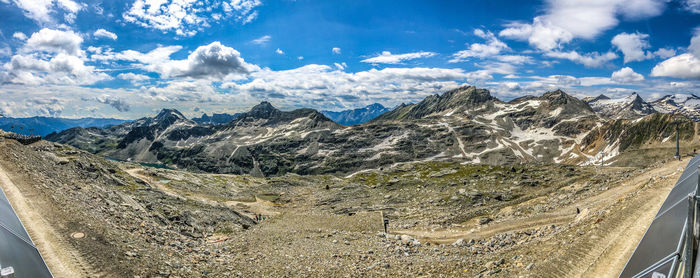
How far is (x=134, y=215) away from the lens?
33344 mm

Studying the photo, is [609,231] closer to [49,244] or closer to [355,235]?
[355,235]

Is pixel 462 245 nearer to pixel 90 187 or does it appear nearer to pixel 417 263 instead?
pixel 417 263

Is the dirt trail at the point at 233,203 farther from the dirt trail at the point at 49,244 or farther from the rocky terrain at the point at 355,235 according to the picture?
the dirt trail at the point at 49,244

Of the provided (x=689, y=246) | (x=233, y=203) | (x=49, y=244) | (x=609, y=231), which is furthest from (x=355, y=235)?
(x=233, y=203)

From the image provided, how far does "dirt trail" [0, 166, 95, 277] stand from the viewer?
1772 cm

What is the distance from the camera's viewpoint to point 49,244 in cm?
2009

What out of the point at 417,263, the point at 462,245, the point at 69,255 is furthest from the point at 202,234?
the point at 462,245

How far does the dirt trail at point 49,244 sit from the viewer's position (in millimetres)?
17719

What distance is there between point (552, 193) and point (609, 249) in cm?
3989

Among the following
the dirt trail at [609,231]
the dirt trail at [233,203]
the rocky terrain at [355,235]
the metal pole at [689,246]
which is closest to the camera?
the metal pole at [689,246]

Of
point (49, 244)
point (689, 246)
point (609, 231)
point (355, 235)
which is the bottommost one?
point (355, 235)

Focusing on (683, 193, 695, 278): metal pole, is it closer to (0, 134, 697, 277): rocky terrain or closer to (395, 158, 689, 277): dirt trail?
(395, 158, 689, 277): dirt trail

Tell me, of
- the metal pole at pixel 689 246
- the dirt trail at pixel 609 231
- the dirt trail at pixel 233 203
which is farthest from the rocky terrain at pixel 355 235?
the dirt trail at pixel 233 203

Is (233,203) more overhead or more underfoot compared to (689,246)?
more underfoot
